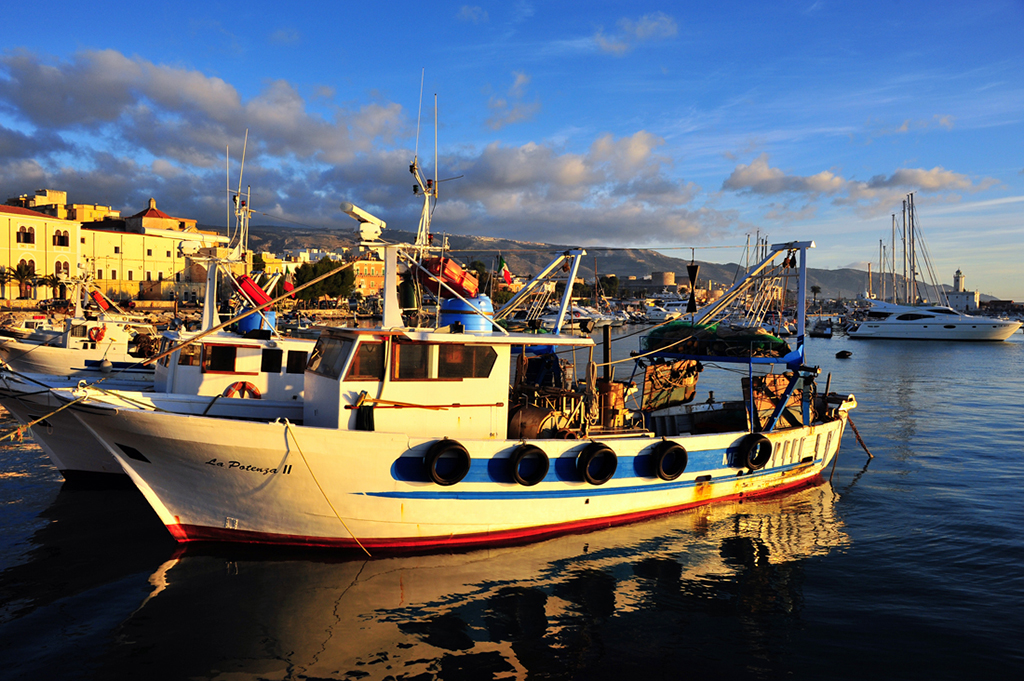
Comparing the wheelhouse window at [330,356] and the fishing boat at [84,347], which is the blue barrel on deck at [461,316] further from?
the fishing boat at [84,347]

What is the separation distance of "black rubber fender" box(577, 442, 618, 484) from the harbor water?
4.70 feet

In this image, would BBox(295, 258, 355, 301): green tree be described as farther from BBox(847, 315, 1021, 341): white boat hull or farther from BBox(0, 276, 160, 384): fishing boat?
BBox(847, 315, 1021, 341): white boat hull

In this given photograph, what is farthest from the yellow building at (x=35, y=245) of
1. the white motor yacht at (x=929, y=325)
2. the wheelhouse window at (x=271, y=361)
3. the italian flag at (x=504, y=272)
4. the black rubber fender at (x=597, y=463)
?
the white motor yacht at (x=929, y=325)

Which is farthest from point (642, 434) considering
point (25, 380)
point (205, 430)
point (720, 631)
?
point (25, 380)

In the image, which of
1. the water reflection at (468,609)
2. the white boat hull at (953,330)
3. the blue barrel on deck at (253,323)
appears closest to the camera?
the water reflection at (468,609)

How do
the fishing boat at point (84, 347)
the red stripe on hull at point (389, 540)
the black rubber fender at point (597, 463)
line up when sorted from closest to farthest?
the red stripe on hull at point (389, 540) → the black rubber fender at point (597, 463) → the fishing boat at point (84, 347)

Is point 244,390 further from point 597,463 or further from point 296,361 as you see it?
point 597,463

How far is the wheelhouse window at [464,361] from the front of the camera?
10930 millimetres

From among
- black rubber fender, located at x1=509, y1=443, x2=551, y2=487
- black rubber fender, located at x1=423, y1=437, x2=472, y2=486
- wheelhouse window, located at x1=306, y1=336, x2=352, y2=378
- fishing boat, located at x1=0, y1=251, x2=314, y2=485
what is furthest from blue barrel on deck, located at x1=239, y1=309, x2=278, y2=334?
black rubber fender, located at x1=509, y1=443, x2=551, y2=487

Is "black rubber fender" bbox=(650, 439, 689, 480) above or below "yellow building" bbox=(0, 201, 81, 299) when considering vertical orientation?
below

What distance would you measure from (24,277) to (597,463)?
278ft

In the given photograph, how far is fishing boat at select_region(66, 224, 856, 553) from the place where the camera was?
383 inches

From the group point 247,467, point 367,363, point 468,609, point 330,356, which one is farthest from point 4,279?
point 468,609

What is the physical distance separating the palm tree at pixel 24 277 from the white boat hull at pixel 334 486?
260 ft
